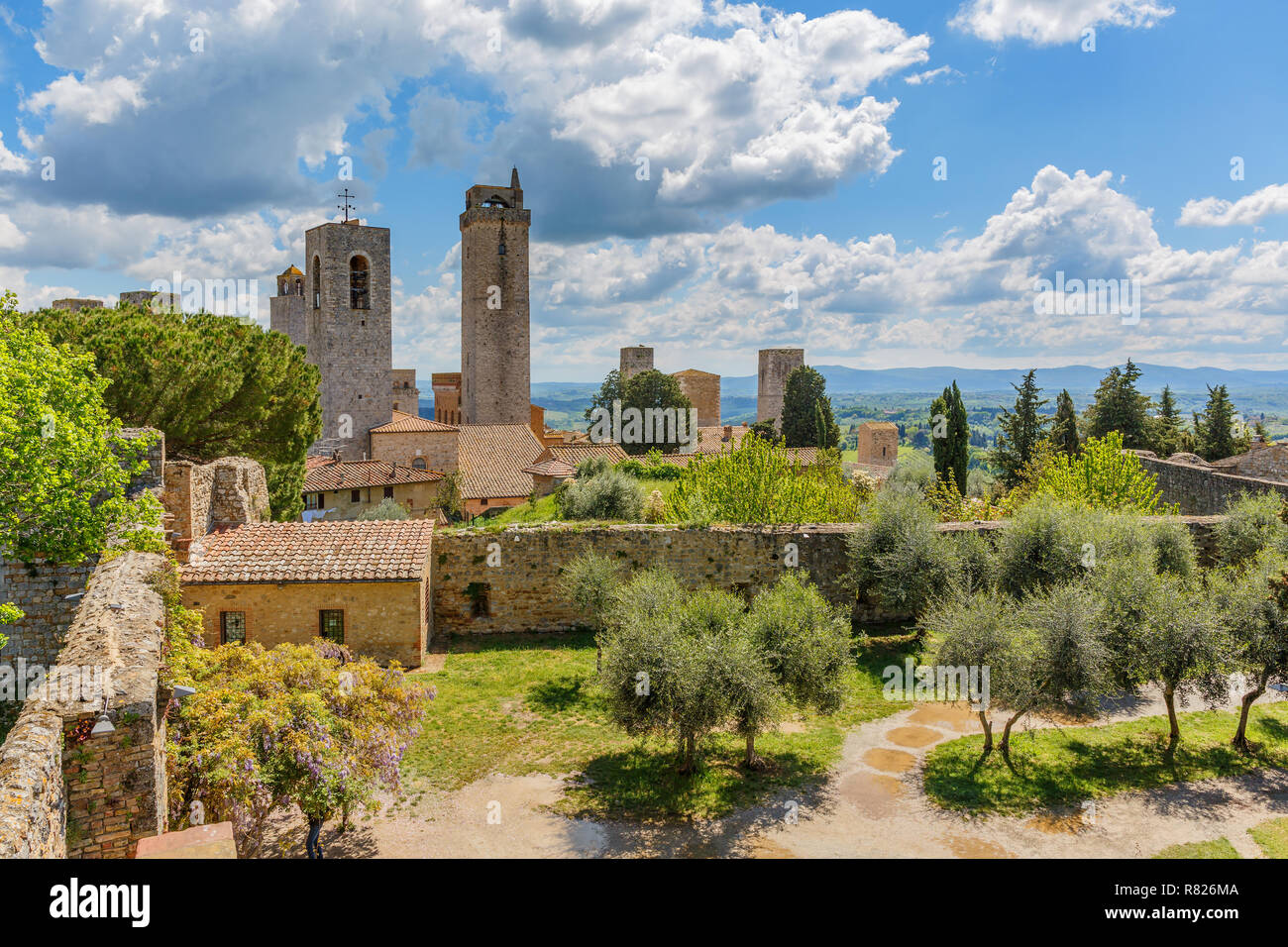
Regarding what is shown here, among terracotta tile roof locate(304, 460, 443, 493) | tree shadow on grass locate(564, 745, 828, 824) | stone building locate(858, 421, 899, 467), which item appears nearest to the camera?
tree shadow on grass locate(564, 745, 828, 824)

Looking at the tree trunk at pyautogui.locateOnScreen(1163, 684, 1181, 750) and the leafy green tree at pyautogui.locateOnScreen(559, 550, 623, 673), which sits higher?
the leafy green tree at pyautogui.locateOnScreen(559, 550, 623, 673)

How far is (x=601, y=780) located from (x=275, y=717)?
513 centimetres

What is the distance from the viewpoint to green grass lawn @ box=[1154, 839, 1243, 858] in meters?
9.77

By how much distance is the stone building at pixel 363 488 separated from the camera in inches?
1511

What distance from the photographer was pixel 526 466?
51.2 meters

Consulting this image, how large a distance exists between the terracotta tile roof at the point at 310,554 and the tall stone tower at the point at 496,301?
49.4 metres

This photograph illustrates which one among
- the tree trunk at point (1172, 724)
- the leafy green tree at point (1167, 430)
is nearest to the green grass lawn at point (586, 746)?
the tree trunk at point (1172, 724)

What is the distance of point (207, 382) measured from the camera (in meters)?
23.9

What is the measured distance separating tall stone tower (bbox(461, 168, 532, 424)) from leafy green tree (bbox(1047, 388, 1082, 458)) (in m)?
38.8

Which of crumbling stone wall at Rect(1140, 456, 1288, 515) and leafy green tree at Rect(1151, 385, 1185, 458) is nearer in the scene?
crumbling stone wall at Rect(1140, 456, 1288, 515)

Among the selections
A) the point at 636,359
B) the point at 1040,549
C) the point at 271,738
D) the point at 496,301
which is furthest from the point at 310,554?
the point at 636,359

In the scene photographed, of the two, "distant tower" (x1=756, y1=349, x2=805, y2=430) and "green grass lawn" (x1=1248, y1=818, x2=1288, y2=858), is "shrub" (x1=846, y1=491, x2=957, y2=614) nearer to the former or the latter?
"green grass lawn" (x1=1248, y1=818, x2=1288, y2=858)

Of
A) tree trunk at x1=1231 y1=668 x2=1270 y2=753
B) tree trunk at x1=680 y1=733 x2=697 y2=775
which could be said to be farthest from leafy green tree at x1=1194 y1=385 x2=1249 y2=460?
tree trunk at x1=680 y1=733 x2=697 y2=775

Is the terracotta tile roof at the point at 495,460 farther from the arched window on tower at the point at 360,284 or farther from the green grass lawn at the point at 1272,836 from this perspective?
the green grass lawn at the point at 1272,836
